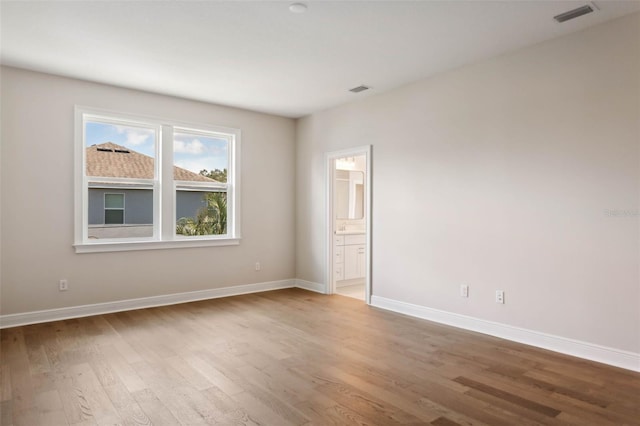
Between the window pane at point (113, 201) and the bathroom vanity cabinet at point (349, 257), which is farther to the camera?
the bathroom vanity cabinet at point (349, 257)

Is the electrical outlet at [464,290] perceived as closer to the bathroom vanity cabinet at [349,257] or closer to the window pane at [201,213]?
the bathroom vanity cabinet at [349,257]

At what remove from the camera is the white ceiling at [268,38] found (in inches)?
116

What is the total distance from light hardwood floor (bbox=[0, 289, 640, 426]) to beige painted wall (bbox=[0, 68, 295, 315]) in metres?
0.51

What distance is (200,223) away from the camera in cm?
556

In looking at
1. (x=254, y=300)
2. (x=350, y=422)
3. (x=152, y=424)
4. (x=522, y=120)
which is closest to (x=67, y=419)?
(x=152, y=424)

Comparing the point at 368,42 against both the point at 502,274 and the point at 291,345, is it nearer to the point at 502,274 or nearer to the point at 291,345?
the point at 502,274

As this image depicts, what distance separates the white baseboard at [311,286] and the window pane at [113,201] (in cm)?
286

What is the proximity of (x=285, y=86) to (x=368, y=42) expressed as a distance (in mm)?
1502

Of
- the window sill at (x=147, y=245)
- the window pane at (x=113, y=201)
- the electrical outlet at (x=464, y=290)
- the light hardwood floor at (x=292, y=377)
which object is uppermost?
the window pane at (x=113, y=201)

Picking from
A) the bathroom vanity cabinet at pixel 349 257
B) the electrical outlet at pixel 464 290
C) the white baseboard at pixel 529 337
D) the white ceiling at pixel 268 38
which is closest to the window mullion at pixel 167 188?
the white ceiling at pixel 268 38

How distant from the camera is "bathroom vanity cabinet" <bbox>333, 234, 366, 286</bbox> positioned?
620 centimetres

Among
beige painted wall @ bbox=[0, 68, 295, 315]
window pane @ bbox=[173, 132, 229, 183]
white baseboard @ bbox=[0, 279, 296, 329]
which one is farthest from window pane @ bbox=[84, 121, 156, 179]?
white baseboard @ bbox=[0, 279, 296, 329]

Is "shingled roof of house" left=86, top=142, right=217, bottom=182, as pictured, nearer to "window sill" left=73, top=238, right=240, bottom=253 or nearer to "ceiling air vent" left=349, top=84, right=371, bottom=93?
"window sill" left=73, top=238, right=240, bottom=253

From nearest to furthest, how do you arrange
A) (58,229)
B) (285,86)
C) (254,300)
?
(58,229)
(285,86)
(254,300)
